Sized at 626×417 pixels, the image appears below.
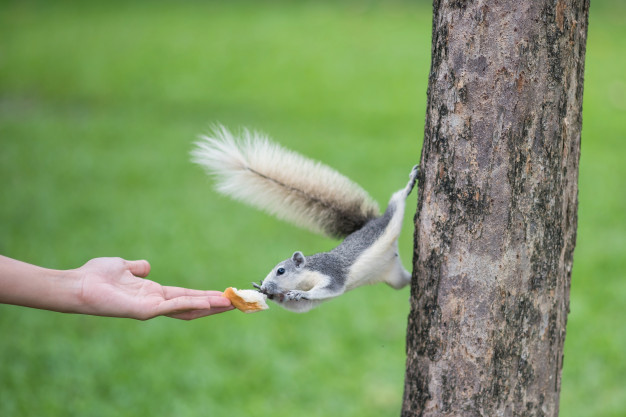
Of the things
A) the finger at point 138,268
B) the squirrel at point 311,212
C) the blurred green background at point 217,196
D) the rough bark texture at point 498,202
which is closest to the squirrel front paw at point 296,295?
the squirrel at point 311,212

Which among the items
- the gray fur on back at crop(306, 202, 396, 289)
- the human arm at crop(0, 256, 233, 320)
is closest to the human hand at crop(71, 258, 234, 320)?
Answer: the human arm at crop(0, 256, 233, 320)

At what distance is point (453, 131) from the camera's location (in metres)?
1.43

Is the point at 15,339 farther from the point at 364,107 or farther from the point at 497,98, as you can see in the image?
the point at 364,107

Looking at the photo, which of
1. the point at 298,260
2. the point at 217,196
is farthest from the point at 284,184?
the point at 217,196

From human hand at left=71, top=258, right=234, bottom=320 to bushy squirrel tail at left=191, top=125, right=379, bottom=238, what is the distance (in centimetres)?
30

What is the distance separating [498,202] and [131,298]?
891 millimetres

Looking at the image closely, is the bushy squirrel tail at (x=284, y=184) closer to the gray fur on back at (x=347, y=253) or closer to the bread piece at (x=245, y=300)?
the gray fur on back at (x=347, y=253)

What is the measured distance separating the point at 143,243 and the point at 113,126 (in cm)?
286

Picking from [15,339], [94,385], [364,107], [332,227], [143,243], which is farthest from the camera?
[364,107]

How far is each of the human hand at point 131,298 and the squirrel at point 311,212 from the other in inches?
5.7

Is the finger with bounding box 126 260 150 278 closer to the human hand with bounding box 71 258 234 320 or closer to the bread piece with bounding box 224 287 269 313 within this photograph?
the human hand with bounding box 71 258 234 320

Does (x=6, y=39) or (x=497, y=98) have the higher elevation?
(x=6, y=39)

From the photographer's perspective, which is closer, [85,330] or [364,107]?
[85,330]

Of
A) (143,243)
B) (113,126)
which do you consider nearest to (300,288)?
(143,243)
